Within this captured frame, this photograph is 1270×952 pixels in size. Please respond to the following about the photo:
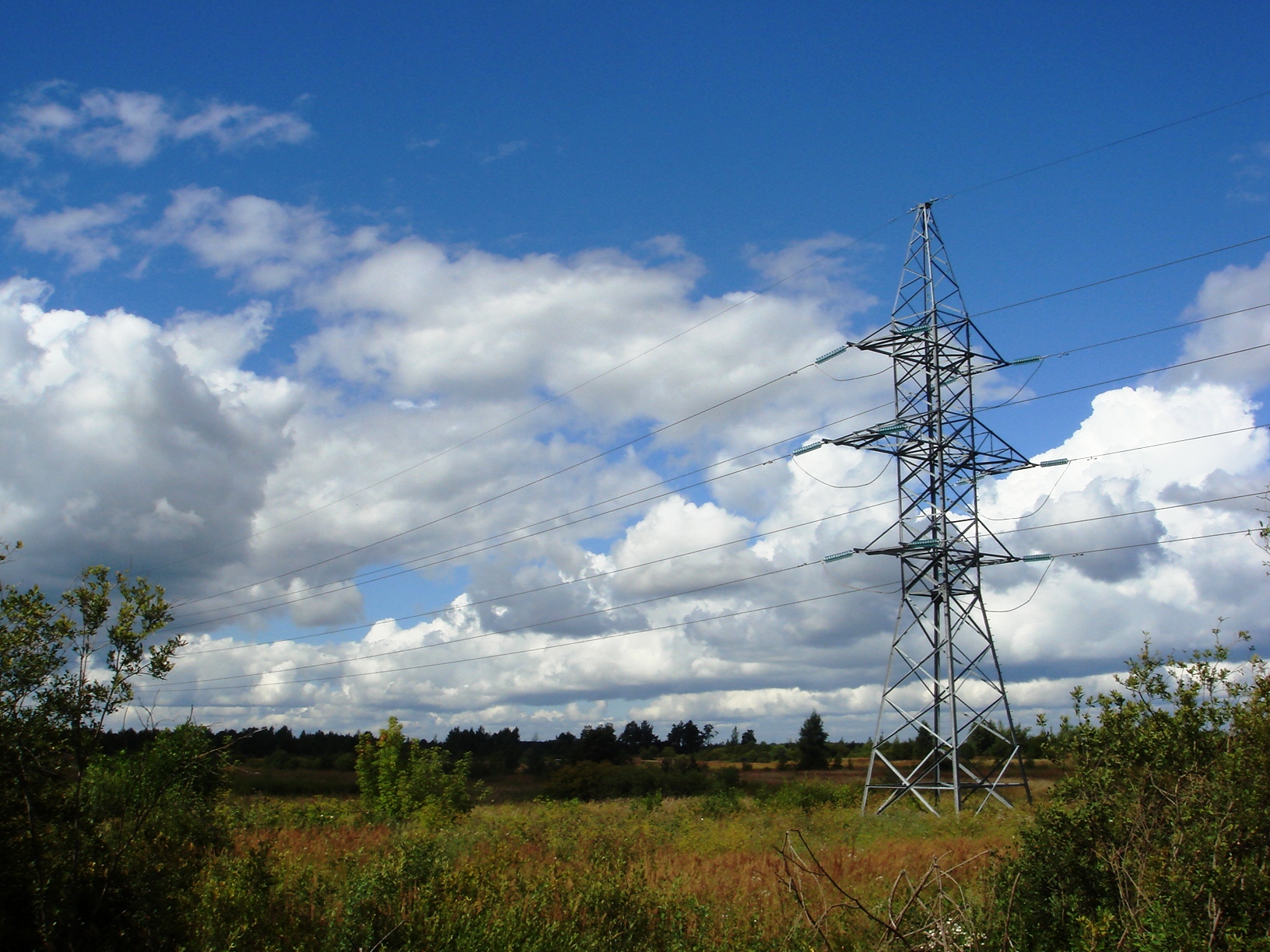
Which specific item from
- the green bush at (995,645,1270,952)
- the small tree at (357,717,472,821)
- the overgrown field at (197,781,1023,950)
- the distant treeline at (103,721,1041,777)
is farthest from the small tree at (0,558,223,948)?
the distant treeline at (103,721,1041,777)

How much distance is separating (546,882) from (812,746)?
7923 cm

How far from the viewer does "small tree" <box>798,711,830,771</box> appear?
87125 millimetres

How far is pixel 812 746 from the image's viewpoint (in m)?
88.6

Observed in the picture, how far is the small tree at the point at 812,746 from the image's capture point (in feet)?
286

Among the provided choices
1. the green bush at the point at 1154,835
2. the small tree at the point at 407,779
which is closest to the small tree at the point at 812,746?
the small tree at the point at 407,779

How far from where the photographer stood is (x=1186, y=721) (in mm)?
10391

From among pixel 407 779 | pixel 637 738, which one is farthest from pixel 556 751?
pixel 407 779

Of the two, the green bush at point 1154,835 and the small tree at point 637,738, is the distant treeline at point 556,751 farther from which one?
the green bush at point 1154,835

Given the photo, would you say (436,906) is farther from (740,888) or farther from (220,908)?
(740,888)

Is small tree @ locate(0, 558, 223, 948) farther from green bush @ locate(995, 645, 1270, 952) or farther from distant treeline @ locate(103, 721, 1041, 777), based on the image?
distant treeline @ locate(103, 721, 1041, 777)

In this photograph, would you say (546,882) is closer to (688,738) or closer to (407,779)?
(407,779)

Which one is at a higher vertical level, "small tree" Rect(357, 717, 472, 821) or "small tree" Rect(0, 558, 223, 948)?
"small tree" Rect(0, 558, 223, 948)

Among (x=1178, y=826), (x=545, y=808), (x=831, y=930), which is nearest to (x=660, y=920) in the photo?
(x=831, y=930)

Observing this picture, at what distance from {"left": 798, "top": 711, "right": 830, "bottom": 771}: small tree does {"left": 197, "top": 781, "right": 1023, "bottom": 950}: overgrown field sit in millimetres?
61263
